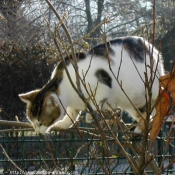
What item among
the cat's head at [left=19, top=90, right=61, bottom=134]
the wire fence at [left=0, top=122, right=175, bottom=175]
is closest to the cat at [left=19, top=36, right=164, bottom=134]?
the cat's head at [left=19, top=90, right=61, bottom=134]

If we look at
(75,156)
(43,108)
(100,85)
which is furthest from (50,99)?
(75,156)

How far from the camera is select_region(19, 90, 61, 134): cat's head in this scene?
14.1 ft

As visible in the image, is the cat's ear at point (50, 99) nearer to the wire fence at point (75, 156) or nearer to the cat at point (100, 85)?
the cat at point (100, 85)

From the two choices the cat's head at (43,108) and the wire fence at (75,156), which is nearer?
the wire fence at (75,156)

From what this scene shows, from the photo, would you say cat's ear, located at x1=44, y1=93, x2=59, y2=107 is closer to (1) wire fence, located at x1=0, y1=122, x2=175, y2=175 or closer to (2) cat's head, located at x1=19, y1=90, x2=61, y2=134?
(2) cat's head, located at x1=19, y1=90, x2=61, y2=134

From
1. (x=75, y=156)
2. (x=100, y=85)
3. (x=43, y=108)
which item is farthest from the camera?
(x=43, y=108)

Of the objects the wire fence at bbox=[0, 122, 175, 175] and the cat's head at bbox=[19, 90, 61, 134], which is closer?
the wire fence at bbox=[0, 122, 175, 175]

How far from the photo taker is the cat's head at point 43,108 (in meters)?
4.31

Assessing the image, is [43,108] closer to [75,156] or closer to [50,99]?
[50,99]

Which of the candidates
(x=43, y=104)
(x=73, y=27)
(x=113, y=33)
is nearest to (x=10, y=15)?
(x=73, y=27)

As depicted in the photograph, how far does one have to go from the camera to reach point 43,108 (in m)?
4.36

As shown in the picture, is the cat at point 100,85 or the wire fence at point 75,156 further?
the cat at point 100,85

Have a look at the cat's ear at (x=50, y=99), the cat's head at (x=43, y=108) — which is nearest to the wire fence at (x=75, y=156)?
the cat's head at (x=43, y=108)

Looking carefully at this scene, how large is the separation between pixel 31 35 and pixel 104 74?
7274mm
